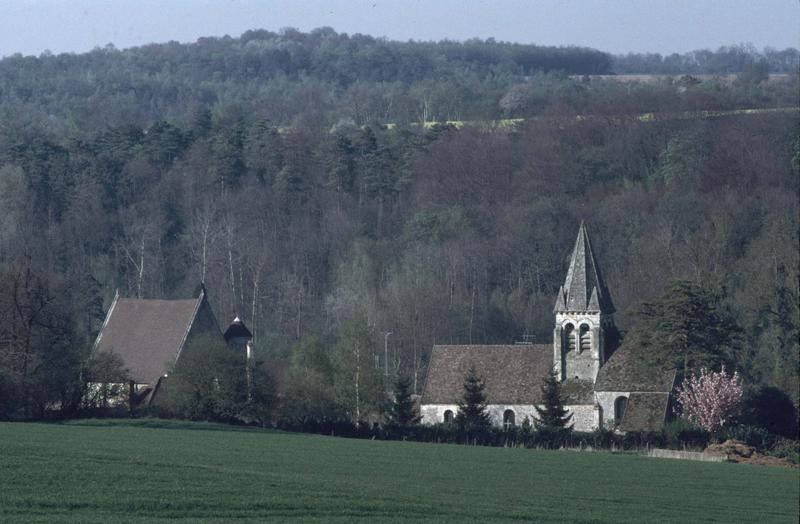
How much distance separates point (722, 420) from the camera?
190 ft

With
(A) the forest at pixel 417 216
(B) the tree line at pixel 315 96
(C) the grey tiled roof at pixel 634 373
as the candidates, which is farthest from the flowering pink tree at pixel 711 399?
(B) the tree line at pixel 315 96

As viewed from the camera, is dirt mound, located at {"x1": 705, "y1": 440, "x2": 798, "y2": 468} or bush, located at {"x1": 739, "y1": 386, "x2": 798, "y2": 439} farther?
bush, located at {"x1": 739, "y1": 386, "x2": 798, "y2": 439}

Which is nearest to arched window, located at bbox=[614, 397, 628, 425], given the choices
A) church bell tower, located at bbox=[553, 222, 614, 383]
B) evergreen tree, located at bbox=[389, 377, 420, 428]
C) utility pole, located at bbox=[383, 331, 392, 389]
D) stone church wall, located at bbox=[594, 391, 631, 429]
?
stone church wall, located at bbox=[594, 391, 631, 429]

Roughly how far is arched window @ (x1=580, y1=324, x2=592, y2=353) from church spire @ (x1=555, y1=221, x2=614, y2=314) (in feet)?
2.81

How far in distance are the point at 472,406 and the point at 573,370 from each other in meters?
7.01

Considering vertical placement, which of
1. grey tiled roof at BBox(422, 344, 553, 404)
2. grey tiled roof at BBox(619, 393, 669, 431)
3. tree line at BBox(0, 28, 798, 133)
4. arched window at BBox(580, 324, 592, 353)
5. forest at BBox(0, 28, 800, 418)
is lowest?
grey tiled roof at BBox(619, 393, 669, 431)

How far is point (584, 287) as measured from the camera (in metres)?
66.8

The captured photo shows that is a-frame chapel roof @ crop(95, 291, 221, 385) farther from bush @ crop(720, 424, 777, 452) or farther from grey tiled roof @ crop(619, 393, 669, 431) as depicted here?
bush @ crop(720, 424, 777, 452)

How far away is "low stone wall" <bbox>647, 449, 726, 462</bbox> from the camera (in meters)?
50.6

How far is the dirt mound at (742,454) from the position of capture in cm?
4956

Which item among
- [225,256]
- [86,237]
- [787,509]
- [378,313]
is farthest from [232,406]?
[86,237]

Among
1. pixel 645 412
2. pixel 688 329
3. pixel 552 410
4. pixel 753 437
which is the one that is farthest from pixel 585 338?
pixel 753 437

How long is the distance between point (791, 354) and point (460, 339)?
2519 centimetres

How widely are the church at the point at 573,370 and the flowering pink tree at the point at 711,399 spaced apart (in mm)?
1896
